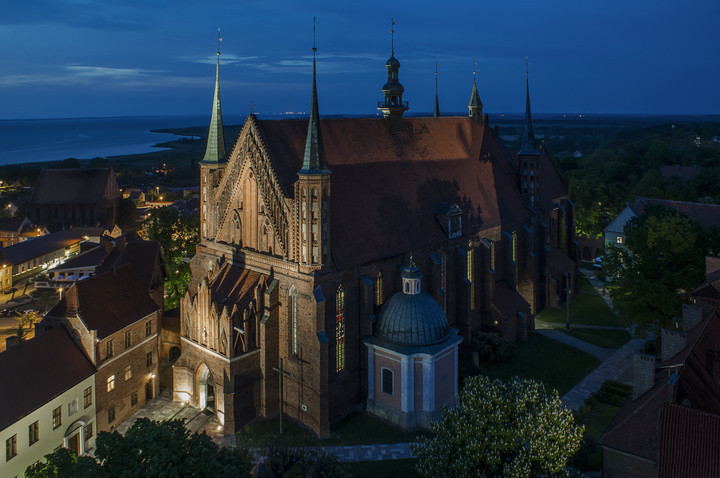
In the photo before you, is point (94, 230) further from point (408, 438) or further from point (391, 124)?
point (408, 438)

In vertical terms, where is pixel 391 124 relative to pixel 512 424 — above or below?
above

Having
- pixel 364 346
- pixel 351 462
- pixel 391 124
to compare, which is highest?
pixel 391 124

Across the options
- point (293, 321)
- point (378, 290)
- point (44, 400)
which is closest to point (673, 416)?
point (378, 290)

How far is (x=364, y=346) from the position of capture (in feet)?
132

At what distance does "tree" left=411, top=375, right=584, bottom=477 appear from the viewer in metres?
25.7

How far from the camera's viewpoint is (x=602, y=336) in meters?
54.1

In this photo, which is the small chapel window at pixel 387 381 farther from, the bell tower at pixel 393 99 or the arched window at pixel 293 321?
the bell tower at pixel 393 99

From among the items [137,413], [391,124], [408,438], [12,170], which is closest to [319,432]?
Result: [408,438]

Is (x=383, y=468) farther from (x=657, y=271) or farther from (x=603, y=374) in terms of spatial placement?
(x=657, y=271)

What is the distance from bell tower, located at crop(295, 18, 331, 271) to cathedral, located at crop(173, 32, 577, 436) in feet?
0.29

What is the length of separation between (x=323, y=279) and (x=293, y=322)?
383 cm

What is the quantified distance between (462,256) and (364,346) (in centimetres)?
1270

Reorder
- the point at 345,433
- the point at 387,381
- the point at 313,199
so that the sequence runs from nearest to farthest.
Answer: the point at 313,199 < the point at 345,433 < the point at 387,381

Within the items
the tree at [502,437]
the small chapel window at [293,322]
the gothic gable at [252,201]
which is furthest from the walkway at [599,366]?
the gothic gable at [252,201]
